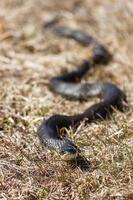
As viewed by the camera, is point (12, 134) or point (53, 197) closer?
point (53, 197)

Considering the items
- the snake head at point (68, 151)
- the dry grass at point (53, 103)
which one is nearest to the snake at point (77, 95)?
the snake head at point (68, 151)

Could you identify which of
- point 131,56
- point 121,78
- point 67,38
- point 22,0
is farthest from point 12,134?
point 22,0

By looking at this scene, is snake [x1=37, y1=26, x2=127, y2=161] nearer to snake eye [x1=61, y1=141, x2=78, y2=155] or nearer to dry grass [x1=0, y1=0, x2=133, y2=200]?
snake eye [x1=61, y1=141, x2=78, y2=155]

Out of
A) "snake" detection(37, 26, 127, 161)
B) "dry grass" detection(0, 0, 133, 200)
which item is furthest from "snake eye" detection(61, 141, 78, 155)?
"dry grass" detection(0, 0, 133, 200)

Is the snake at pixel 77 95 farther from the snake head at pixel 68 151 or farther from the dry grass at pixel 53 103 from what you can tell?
the dry grass at pixel 53 103

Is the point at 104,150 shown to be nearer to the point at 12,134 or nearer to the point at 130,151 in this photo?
the point at 130,151
